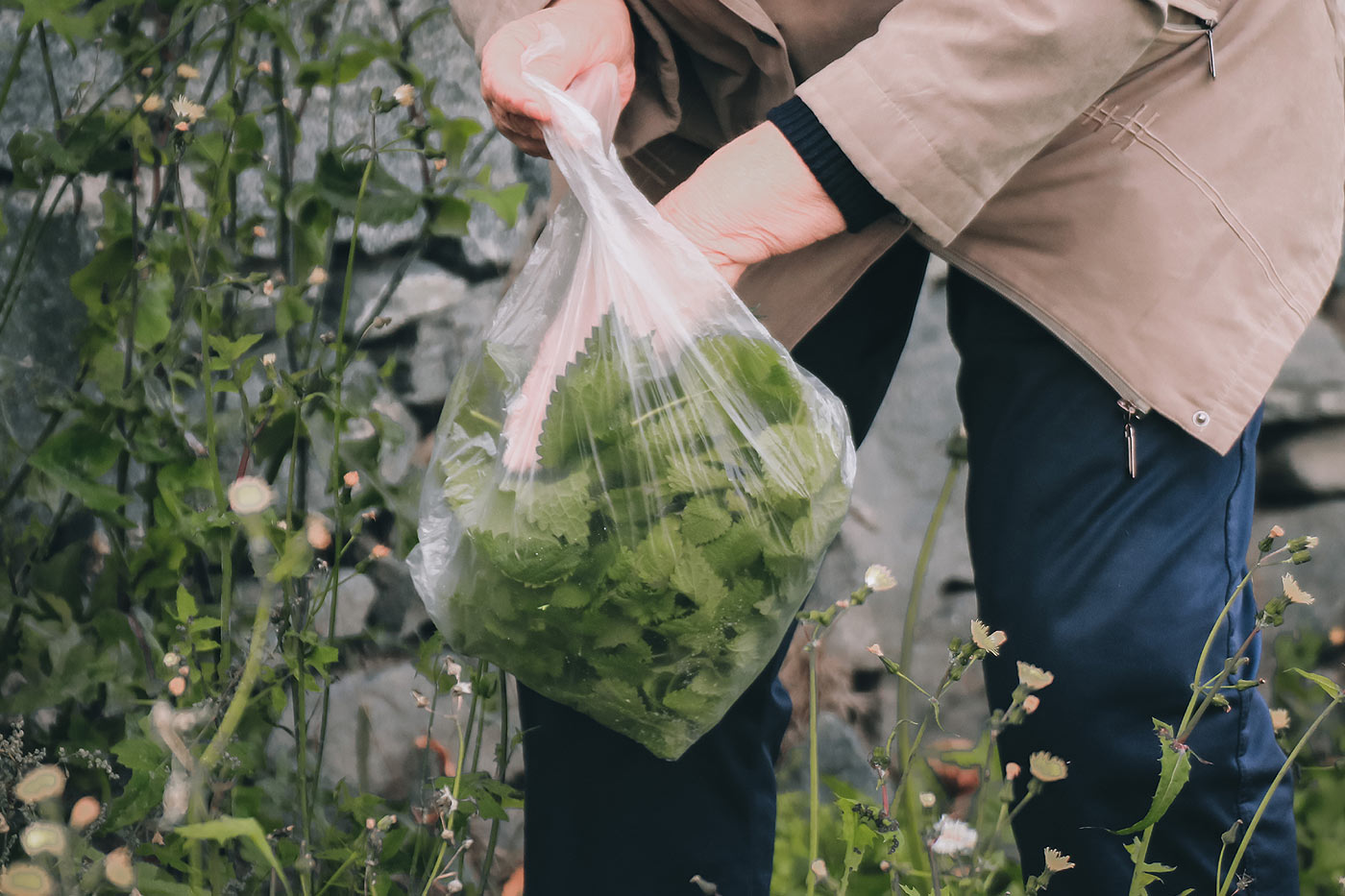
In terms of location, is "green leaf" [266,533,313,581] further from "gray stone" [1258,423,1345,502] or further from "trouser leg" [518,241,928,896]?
"gray stone" [1258,423,1345,502]

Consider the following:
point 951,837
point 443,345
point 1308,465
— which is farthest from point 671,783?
point 1308,465

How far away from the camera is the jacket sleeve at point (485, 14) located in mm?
902

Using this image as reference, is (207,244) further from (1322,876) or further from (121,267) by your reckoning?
(1322,876)

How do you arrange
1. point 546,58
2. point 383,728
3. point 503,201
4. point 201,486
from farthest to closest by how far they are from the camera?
point 383,728
point 503,201
point 201,486
point 546,58

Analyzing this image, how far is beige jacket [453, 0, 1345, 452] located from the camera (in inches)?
27.1

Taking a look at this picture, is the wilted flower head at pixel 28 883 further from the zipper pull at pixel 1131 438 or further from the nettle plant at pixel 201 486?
the zipper pull at pixel 1131 438

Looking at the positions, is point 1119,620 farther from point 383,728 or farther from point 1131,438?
point 383,728

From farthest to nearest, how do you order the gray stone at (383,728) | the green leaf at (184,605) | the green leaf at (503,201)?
the gray stone at (383,728), the green leaf at (503,201), the green leaf at (184,605)

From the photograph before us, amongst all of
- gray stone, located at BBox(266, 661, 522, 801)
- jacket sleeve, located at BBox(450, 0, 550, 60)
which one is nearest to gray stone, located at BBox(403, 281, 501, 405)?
gray stone, located at BBox(266, 661, 522, 801)

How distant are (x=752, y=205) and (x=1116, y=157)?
10.3 inches

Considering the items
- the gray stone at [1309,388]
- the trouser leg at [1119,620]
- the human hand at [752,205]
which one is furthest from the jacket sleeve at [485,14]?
the gray stone at [1309,388]

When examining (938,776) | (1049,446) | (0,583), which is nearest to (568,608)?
(1049,446)

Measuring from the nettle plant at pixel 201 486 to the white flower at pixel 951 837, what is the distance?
1.27ft

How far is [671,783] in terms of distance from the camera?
0.97 meters
